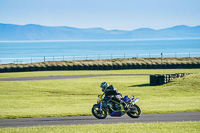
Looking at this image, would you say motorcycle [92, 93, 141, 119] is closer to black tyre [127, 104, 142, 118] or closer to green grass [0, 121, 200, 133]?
black tyre [127, 104, 142, 118]

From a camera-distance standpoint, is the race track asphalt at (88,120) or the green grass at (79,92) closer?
the race track asphalt at (88,120)

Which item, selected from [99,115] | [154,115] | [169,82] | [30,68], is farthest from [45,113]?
[30,68]

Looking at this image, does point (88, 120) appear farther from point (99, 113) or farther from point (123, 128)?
point (123, 128)

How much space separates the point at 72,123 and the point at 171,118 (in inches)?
191

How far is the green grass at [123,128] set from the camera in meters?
14.7

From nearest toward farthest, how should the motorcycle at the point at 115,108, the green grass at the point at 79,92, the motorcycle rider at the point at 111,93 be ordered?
the motorcycle rider at the point at 111,93 < the motorcycle at the point at 115,108 < the green grass at the point at 79,92

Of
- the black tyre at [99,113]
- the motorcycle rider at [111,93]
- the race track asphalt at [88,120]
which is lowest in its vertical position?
the race track asphalt at [88,120]

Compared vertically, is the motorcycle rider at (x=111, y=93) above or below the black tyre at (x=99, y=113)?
above

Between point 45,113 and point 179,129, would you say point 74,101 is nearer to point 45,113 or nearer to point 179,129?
point 45,113

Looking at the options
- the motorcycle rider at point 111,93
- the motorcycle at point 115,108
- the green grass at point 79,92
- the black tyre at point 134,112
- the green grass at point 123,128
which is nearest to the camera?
the green grass at point 123,128

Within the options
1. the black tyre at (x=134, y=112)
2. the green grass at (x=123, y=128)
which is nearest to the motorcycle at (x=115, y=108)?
the black tyre at (x=134, y=112)

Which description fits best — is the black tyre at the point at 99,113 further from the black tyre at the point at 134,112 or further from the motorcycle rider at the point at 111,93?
the black tyre at the point at 134,112

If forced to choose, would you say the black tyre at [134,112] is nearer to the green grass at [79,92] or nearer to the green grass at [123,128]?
the green grass at [123,128]

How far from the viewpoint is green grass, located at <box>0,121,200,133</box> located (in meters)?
14.7
